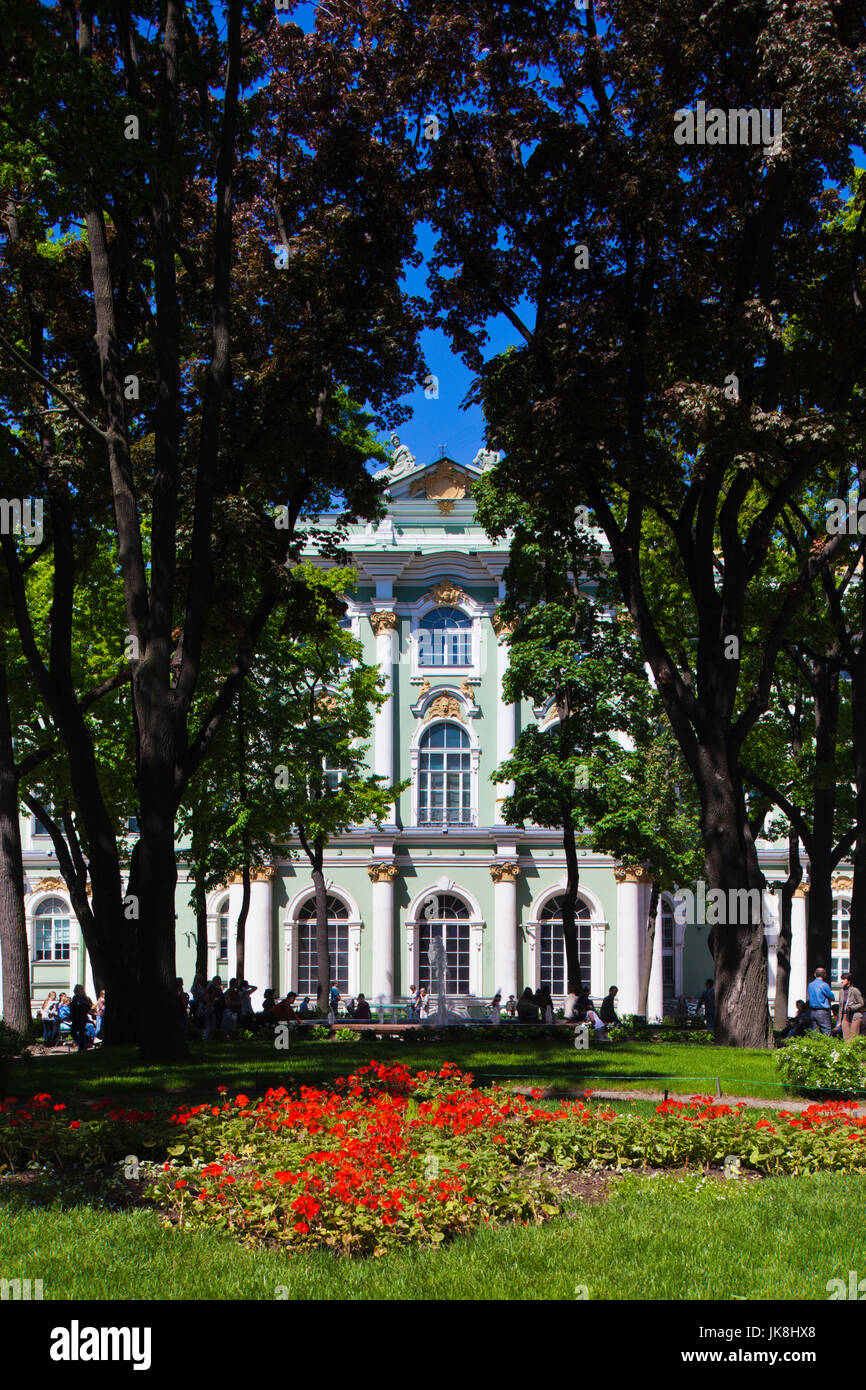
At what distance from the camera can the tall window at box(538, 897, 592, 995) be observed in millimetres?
37531

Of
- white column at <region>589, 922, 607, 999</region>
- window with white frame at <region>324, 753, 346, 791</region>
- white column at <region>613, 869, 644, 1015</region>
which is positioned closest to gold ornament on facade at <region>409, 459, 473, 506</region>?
window with white frame at <region>324, 753, 346, 791</region>

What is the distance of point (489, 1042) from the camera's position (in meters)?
17.1

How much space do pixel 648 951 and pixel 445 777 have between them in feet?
27.5

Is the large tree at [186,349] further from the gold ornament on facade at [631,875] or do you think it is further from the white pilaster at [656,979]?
the white pilaster at [656,979]

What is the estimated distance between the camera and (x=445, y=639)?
129 feet

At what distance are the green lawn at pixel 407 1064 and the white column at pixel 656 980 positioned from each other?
22287 mm

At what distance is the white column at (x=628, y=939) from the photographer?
36.9 metres

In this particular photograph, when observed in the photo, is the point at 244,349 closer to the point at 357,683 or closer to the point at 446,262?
the point at 446,262

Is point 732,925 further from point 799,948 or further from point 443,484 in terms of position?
point 443,484

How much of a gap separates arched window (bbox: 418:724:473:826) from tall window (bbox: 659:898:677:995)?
7772 millimetres
